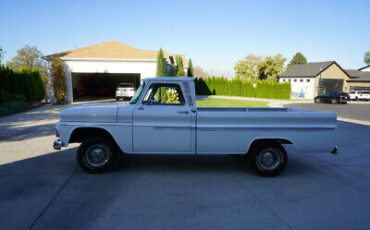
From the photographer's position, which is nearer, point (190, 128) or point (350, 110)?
point (190, 128)

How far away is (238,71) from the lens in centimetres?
6022

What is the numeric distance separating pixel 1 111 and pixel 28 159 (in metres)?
8.79

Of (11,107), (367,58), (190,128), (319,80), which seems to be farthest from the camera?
(367,58)

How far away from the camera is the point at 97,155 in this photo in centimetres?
516

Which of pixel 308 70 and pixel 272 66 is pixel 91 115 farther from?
pixel 272 66

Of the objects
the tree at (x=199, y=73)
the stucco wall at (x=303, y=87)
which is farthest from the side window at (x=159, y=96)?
the tree at (x=199, y=73)

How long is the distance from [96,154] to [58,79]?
16.4 meters

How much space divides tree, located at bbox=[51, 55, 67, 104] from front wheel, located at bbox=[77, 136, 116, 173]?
1585 centimetres

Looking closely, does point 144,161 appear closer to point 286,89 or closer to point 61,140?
point 61,140

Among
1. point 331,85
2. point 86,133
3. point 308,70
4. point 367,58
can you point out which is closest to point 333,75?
point 331,85

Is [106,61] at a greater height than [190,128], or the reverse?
[106,61]

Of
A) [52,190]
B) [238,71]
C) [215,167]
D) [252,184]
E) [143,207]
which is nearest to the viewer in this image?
[143,207]

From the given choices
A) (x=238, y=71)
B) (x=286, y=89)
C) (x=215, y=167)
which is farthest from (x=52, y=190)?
(x=238, y=71)

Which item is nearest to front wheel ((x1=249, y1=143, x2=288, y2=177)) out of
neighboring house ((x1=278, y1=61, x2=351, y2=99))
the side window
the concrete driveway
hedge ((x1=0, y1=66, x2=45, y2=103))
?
the concrete driveway
